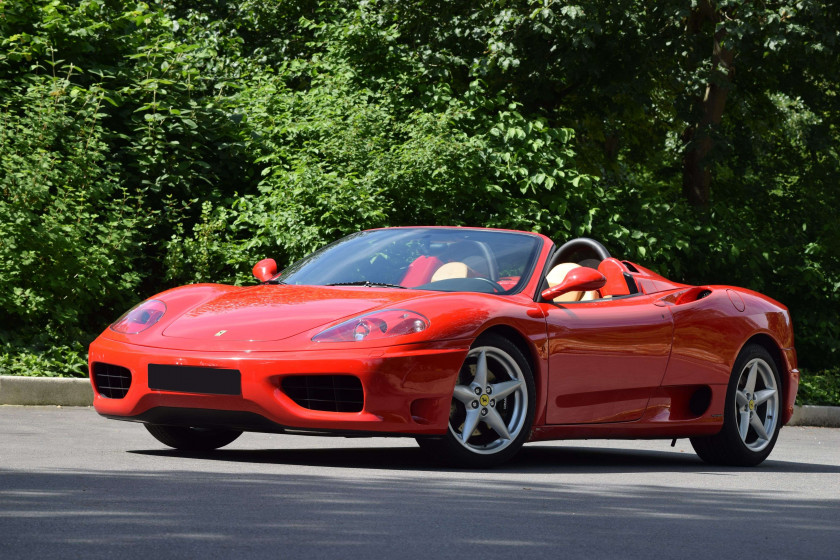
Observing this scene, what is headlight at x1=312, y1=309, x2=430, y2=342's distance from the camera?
6.58 m

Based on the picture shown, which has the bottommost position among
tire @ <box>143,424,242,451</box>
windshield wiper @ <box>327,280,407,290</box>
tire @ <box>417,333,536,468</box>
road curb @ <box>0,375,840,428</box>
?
road curb @ <box>0,375,840,428</box>

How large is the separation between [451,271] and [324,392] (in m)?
1.32

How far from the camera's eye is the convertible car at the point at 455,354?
6551 mm

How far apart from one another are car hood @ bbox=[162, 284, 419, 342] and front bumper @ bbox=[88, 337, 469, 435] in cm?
18

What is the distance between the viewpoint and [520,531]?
193 inches

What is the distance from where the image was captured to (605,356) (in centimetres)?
754

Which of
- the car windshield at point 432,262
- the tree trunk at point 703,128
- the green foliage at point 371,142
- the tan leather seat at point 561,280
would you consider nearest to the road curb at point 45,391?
the green foliage at point 371,142

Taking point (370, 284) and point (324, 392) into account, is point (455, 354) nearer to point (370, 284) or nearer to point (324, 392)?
point (324, 392)

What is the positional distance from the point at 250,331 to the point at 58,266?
5.75 metres

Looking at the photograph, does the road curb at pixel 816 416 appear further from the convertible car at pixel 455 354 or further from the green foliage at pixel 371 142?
the convertible car at pixel 455 354

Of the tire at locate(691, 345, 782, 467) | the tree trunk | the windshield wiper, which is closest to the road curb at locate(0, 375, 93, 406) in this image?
the windshield wiper

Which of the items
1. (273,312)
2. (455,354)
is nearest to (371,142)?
(273,312)

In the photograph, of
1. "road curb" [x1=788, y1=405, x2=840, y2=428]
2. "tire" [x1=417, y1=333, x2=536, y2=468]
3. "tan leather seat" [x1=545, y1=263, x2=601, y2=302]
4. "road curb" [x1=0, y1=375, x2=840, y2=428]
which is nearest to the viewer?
"tire" [x1=417, y1=333, x2=536, y2=468]

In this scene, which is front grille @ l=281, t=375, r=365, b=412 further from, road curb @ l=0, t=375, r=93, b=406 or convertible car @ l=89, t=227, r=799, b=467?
road curb @ l=0, t=375, r=93, b=406
